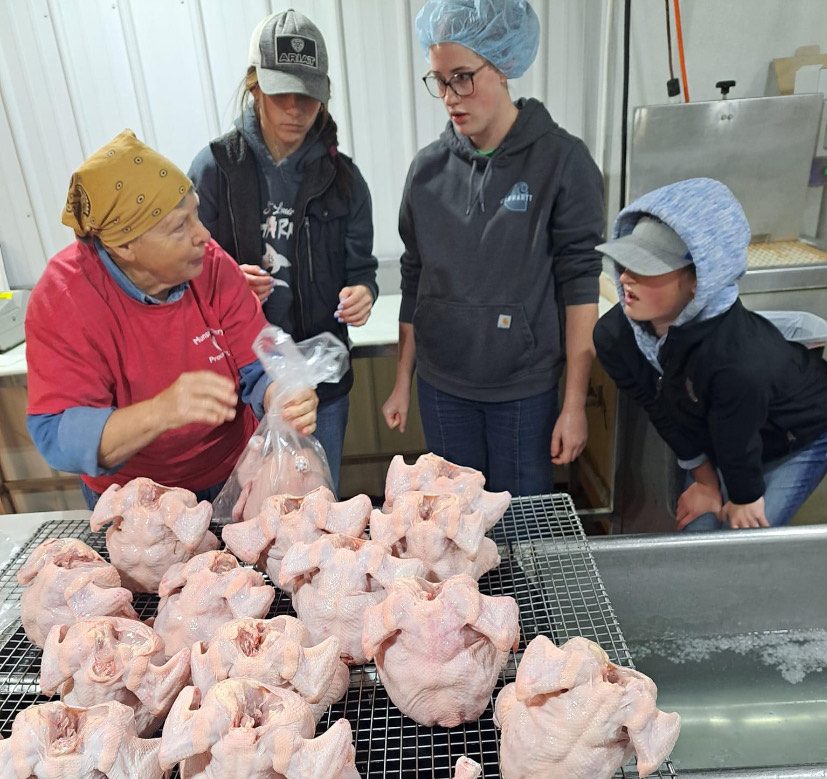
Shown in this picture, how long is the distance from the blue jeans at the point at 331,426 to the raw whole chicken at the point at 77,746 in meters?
1.28

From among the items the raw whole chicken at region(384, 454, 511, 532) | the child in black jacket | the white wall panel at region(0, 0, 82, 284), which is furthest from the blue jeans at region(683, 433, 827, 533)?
the white wall panel at region(0, 0, 82, 284)

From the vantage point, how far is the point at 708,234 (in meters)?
1.56

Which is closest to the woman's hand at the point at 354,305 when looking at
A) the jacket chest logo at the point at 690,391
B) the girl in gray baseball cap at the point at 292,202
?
the girl in gray baseball cap at the point at 292,202

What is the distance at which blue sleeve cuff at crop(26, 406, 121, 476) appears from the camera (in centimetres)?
130

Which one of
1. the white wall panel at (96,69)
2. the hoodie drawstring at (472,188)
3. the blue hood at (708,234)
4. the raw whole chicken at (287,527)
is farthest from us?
the white wall panel at (96,69)

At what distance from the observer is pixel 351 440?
11.4 feet

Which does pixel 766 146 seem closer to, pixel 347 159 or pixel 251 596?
pixel 347 159

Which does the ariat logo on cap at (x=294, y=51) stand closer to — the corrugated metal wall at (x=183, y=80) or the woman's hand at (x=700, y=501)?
the corrugated metal wall at (x=183, y=80)

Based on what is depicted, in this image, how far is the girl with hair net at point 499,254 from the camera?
5.86 ft

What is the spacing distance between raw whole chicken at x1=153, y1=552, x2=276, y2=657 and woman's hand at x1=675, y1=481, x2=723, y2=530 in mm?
1358

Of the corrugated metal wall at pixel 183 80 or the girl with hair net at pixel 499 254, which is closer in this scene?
the girl with hair net at pixel 499 254

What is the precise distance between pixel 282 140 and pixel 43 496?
2584mm

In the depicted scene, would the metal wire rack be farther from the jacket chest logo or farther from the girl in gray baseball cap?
the girl in gray baseball cap

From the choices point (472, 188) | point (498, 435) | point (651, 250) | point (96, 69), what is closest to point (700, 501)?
point (498, 435)
